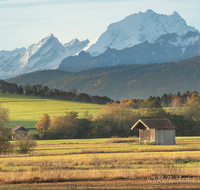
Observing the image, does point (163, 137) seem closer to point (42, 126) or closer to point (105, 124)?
point (105, 124)

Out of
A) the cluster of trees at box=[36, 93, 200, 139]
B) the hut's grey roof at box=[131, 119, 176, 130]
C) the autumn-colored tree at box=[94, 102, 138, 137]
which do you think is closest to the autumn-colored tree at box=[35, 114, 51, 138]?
the cluster of trees at box=[36, 93, 200, 139]

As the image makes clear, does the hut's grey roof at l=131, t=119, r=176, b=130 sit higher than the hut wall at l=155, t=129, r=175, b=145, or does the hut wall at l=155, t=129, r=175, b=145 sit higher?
the hut's grey roof at l=131, t=119, r=176, b=130

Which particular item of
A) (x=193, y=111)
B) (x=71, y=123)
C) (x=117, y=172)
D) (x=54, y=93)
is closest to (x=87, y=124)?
(x=71, y=123)

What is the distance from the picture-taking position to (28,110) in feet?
379

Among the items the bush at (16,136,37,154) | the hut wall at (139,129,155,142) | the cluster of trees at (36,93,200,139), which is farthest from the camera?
the cluster of trees at (36,93,200,139)

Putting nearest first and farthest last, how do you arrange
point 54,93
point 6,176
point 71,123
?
1. point 6,176
2. point 71,123
3. point 54,93

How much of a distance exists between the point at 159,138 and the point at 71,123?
33504 millimetres

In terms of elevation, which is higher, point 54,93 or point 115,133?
point 54,93

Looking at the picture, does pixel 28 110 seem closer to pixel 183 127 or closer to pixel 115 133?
pixel 115 133

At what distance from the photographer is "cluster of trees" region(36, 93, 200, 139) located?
7850 centimetres

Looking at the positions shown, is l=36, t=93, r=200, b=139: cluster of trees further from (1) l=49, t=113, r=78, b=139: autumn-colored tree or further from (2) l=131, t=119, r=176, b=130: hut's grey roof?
(2) l=131, t=119, r=176, b=130: hut's grey roof

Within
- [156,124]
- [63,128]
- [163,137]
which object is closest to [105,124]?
[63,128]

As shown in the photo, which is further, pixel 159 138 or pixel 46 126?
pixel 46 126

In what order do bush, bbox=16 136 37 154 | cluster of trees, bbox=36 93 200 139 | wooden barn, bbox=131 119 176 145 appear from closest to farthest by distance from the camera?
bush, bbox=16 136 37 154 < wooden barn, bbox=131 119 176 145 < cluster of trees, bbox=36 93 200 139
